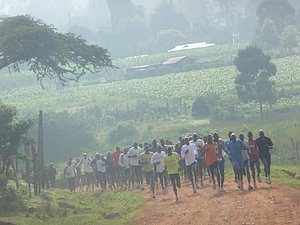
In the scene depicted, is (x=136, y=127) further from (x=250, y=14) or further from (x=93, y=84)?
(x=250, y=14)

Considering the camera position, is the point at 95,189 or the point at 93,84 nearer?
the point at 95,189

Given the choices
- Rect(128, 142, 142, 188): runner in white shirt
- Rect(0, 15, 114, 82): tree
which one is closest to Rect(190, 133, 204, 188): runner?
Rect(128, 142, 142, 188): runner in white shirt

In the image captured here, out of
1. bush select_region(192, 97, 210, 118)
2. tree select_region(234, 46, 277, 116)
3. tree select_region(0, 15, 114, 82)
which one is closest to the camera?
tree select_region(0, 15, 114, 82)

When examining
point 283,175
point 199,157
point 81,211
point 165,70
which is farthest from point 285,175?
point 165,70

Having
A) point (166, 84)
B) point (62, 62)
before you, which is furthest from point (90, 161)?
point (166, 84)

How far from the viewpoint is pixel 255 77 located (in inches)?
2092

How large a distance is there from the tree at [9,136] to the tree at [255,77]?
33.6 metres

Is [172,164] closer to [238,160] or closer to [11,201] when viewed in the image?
[238,160]

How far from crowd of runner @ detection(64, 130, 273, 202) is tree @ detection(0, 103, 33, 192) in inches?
162

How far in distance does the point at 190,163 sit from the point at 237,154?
1738 millimetres

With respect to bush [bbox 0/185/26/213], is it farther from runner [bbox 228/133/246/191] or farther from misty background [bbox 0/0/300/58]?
misty background [bbox 0/0/300/58]

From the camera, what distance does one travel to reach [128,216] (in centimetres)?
1791

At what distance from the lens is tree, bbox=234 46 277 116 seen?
173ft

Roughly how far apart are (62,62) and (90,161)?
15.3 ft
